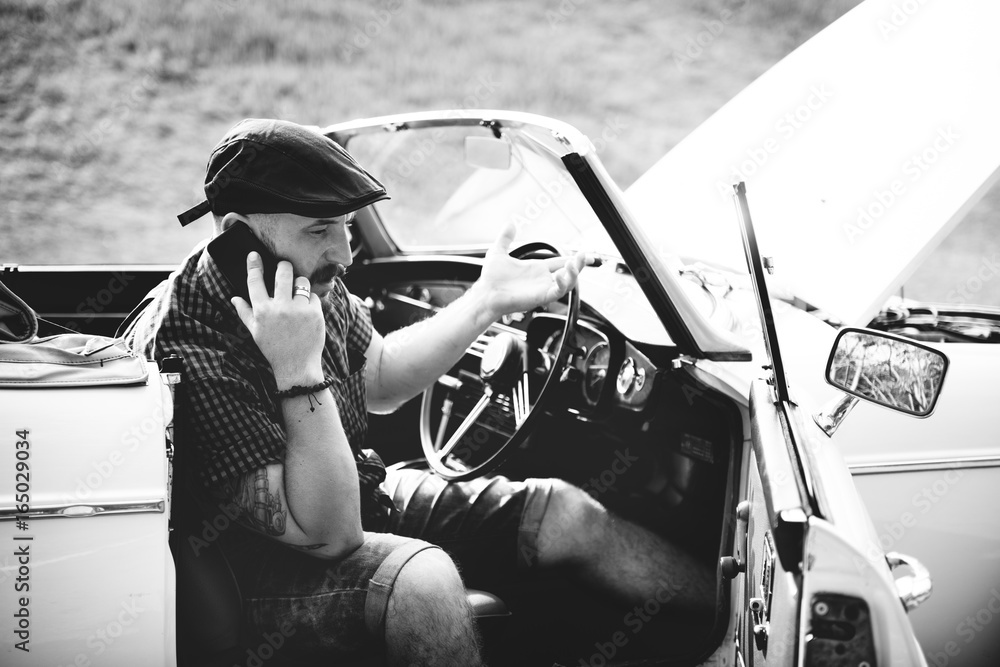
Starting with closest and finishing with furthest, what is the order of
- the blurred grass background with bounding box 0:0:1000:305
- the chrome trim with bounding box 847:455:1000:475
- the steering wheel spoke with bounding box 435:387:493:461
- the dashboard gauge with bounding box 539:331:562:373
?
the chrome trim with bounding box 847:455:1000:475 < the dashboard gauge with bounding box 539:331:562:373 < the steering wheel spoke with bounding box 435:387:493:461 < the blurred grass background with bounding box 0:0:1000:305

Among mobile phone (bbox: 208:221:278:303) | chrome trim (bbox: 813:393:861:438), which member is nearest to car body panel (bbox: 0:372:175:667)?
mobile phone (bbox: 208:221:278:303)

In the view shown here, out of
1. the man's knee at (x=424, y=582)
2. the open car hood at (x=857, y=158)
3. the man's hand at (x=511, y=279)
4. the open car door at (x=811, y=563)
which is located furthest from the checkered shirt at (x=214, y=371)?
the open car hood at (x=857, y=158)

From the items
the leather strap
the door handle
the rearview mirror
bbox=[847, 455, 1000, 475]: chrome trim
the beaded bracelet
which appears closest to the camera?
the door handle

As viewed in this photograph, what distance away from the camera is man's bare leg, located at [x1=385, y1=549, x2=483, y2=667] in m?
1.57

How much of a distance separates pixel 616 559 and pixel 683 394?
48 cm

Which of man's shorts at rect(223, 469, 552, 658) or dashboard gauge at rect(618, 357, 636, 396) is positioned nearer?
man's shorts at rect(223, 469, 552, 658)

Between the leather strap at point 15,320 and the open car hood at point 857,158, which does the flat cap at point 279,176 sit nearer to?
the leather strap at point 15,320

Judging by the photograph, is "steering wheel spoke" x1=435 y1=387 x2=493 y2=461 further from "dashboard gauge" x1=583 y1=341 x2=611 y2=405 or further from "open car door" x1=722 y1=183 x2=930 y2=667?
"open car door" x1=722 y1=183 x2=930 y2=667

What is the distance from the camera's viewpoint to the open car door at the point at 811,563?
1.12 metres

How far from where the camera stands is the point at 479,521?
2.19 m

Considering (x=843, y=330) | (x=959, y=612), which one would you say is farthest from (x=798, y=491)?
(x=959, y=612)

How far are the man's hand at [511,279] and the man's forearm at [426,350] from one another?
1.1 inches

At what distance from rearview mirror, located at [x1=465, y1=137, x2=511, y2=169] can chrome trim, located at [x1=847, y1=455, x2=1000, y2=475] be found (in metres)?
1.15

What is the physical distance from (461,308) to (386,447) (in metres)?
0.99
